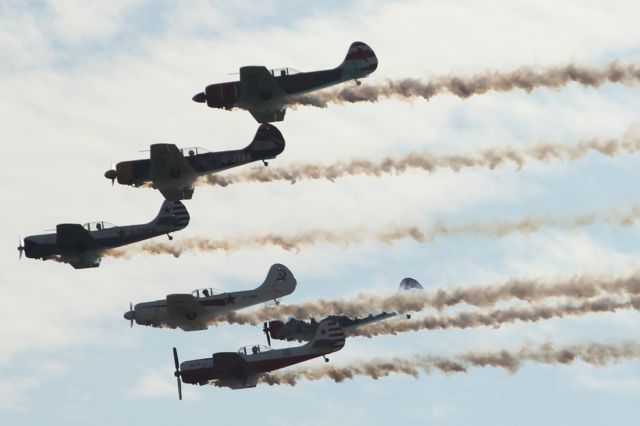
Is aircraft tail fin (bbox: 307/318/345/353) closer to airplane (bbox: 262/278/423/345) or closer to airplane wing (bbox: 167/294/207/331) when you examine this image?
airplane (bbox: 262/278/423/345)

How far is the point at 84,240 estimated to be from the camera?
7288 centimetres

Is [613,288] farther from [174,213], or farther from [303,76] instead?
[174,213]

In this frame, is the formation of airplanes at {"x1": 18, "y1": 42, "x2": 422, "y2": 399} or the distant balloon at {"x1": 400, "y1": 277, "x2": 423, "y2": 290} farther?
the distant balloon at {"x1": 400, "y1": 277, "x2": 423, "y2": 290}

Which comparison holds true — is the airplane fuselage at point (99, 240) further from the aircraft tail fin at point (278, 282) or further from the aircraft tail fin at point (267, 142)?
the aircraft tail fin at point (267, 142)

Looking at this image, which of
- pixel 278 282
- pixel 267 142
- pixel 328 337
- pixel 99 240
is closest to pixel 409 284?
pixel 278 282

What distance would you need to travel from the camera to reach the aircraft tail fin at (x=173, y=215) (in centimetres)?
7475

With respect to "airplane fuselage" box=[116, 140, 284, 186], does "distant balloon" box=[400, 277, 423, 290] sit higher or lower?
lower

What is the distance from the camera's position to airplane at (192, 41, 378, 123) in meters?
68.9

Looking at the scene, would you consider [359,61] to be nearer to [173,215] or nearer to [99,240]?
[173,215]

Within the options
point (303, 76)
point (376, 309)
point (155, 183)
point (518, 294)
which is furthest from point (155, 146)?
point (518, 294)

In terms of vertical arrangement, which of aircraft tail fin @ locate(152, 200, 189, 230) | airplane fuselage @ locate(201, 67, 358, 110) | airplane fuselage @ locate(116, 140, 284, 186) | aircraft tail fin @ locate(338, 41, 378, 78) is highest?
aircraft tail fin @ locate(338, 41, 378, 78)

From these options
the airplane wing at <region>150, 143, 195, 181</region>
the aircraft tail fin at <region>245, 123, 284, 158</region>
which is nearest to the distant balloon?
the aircraft tail fin at <region>245, 123, 284, 158</region>

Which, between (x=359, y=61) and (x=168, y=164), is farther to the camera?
(x=359, y=61)

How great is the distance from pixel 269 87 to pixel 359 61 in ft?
15.0
